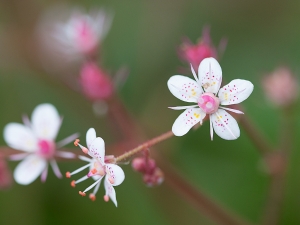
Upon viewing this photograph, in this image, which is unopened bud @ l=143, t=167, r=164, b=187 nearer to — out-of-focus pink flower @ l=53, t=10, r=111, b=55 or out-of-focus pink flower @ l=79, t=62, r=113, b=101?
out-of-focus pink flower @ l=79, t=62, r=113, b=101

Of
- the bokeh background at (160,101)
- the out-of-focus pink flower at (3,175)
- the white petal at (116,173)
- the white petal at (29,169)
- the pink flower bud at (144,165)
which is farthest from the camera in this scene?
the bokeh background at (160,101)

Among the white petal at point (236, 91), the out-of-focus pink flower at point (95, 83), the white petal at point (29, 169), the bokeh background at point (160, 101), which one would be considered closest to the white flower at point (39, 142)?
the white petal at point (29, 169)

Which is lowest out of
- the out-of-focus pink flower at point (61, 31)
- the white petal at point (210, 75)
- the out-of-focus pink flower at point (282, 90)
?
the white petal at point (210, 75)

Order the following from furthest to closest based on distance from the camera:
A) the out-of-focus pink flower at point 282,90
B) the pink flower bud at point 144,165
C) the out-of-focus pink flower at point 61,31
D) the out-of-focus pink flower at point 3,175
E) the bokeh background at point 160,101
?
the bokeh background at point 160,101 → the out-of-focus pink flower at point 61,31 → the out-of-focus pink flower at point 282,90 → the out-of-focus pink flower at point 3,175 → the pink flower bud at point 144,165

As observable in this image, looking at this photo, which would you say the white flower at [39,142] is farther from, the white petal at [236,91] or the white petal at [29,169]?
the white petal at [236,91]

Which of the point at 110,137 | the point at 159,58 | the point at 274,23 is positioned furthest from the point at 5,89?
the point at 274,23

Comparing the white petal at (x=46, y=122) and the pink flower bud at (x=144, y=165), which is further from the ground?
the white petal at (x=46, y=122)

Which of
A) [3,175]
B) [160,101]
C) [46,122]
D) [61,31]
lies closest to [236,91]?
[46,122]
